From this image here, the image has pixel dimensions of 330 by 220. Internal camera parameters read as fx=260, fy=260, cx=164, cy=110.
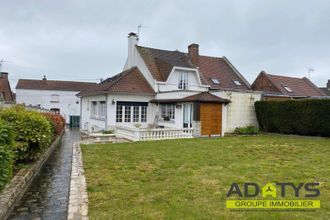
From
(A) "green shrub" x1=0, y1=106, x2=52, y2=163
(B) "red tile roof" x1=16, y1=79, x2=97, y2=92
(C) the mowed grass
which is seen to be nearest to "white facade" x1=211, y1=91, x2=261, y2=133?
(C) the mowed grass

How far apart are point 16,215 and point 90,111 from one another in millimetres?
19859

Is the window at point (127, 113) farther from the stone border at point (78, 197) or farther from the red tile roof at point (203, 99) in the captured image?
the stone border at point (78, 197)

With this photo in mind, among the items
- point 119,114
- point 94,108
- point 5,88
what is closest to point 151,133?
point 119,114

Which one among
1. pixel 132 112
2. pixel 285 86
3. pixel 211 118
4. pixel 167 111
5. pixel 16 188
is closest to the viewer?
pixel 16 188

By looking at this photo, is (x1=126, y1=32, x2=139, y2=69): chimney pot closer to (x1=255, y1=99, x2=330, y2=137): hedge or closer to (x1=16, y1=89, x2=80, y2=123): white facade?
(x1=255, y1=99, x2=330, y2=137): hedge

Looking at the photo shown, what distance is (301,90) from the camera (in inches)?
1208

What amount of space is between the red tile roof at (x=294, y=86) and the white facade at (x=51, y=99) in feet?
93.8

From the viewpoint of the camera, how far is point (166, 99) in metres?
19.7

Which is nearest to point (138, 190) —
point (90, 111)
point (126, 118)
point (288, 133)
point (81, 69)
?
point (126, 118)

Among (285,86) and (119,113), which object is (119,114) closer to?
(119,113)

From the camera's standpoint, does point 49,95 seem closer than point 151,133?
No

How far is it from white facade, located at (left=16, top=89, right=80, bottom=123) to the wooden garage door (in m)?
26.8

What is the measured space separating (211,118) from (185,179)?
1216 centimetres

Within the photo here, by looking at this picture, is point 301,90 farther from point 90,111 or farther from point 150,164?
point 150,164
